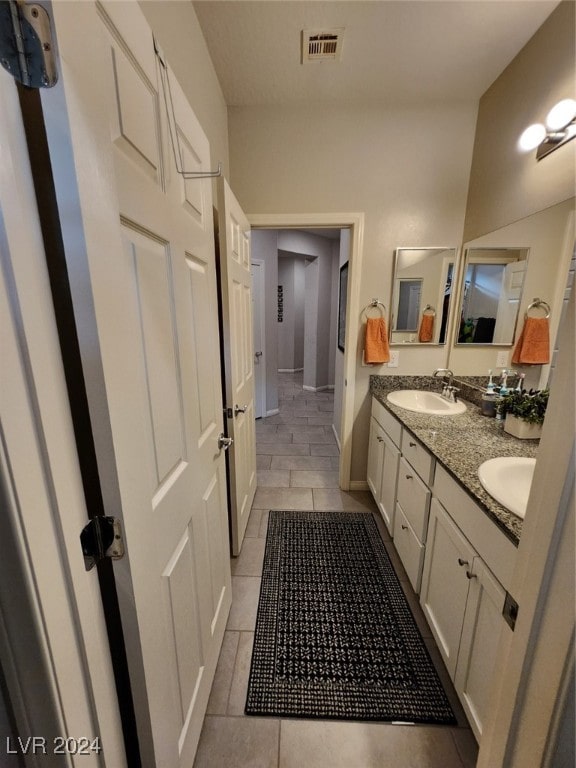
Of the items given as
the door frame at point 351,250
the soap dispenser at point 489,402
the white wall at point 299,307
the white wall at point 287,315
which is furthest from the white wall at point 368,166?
the white wall at point 299,307

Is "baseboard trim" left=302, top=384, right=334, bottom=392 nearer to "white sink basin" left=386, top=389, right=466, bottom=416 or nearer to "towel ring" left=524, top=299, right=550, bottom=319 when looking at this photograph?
"white sink basin" left=386, top=389, right=466, bottom=416

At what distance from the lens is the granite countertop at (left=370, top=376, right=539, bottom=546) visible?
3.08 feet

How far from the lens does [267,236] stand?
390 centimetres

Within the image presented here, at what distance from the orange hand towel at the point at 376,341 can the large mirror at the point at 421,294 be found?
9 centimetres

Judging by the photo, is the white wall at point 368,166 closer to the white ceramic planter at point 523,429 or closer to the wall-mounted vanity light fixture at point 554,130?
the wall-mounted vanity light fixture at point 554,130

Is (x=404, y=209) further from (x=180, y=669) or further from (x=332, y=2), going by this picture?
(x=180, y=669)

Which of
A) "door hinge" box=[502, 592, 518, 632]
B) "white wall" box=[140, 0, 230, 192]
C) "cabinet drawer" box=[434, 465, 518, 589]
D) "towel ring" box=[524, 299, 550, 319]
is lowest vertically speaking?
"cabinet drawer" box=[434, 465, 518, 589]

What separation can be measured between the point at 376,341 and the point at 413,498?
3.82 feet

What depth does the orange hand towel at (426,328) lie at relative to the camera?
228 centimetres

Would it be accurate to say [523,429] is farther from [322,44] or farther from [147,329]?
[322,44]

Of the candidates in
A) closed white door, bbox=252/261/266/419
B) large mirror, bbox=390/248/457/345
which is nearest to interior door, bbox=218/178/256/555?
large mirror, bbox=390/248/457/345

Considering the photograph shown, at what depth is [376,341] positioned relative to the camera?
226cm

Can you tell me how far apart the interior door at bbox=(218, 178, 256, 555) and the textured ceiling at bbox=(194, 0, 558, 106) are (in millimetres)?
743

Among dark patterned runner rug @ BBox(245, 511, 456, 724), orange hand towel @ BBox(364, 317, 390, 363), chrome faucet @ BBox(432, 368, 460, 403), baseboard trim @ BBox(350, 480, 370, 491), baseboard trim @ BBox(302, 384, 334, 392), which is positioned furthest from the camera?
baseboard trim @ BBox(302, 384, 334, 392)
